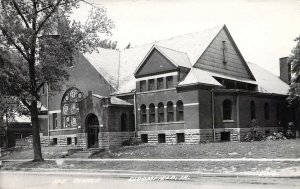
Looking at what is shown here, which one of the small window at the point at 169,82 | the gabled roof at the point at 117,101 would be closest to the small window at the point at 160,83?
the small window at the point at 169,82

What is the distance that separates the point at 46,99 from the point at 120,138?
1469 centimetres

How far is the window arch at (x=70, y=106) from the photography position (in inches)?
1780

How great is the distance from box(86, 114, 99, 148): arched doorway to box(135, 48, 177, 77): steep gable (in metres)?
6.19

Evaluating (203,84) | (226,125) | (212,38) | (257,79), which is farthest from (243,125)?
(257,79)

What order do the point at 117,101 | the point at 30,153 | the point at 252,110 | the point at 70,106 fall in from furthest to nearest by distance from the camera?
the point at 70,106, the point at 30,153, the point at 252,110, the point at 117,101

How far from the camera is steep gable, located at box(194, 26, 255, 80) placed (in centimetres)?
3984

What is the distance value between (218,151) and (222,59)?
1655 centimetres

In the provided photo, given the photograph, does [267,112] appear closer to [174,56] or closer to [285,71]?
[174,56]

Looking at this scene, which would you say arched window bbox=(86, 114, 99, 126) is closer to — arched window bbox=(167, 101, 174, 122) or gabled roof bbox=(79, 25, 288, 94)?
gabled roof bbox=(79, 25, 288, 94)

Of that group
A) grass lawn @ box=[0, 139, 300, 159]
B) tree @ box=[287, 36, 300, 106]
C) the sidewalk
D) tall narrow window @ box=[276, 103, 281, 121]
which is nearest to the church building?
tall narrow window @ box=[276, 103, 281, 121]

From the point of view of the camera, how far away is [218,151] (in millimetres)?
27547

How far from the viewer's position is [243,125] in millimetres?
37562

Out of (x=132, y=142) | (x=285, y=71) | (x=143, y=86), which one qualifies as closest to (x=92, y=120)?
(x=132, y=142)

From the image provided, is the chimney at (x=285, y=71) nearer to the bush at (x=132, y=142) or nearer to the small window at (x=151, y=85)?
the small window at (x=151, y=85)
